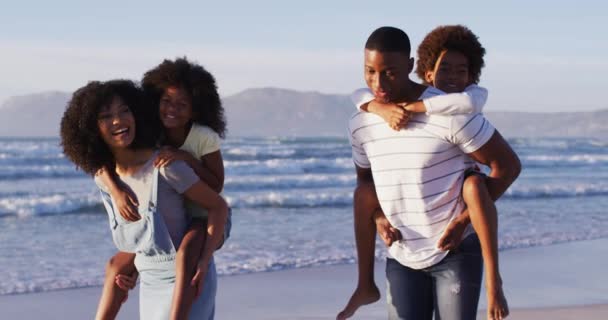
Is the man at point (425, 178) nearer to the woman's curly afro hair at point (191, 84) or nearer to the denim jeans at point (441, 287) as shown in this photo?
the denim jeans at point (441, 287)

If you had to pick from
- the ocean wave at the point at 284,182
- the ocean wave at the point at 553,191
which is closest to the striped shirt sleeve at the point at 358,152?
the ocean wave at the point at 553,191

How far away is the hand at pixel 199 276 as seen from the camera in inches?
131

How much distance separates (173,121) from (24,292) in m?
4.35

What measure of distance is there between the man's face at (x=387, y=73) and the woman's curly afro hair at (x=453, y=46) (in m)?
0.44

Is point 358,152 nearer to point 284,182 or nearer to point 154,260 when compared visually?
point 154,260

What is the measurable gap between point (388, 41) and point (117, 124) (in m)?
1.08

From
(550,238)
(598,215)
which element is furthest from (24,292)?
(598,215)

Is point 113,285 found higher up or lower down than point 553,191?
higher up

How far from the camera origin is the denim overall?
334 cm

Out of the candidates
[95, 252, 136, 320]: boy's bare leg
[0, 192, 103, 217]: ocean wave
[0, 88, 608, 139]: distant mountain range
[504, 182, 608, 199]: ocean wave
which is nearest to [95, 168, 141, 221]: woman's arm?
[95, 252, 136, 320]: boy's bare leg

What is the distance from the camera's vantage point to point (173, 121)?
3.51 m

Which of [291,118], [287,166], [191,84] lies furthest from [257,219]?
[291,118]

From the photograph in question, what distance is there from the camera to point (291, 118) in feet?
320

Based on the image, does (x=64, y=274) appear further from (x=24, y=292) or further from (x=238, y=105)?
(x=238, y=105)
